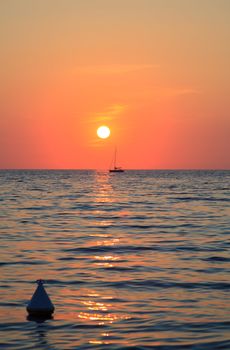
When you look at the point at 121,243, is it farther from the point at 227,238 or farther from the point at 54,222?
the point at 54,222

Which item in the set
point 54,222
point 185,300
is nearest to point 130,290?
point 185,300

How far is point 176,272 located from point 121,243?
800 centimetres

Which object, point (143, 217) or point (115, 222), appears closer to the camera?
point (115, 222)

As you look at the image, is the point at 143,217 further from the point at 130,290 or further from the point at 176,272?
the point at 130,290

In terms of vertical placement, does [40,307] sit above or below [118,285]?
below

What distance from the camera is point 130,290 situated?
52.3ft

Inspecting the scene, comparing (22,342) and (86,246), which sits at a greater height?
(86,246)

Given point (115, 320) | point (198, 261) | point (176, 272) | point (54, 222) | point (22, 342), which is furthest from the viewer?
point (54, 222)

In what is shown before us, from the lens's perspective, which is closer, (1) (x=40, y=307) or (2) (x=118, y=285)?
(1) (x=40, y=307)

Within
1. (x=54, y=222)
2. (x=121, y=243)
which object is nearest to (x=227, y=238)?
(x=121, y=243)

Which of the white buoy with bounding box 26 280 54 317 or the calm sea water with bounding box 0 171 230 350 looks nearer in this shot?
the calm sea water with bounding box 0 171 230 350

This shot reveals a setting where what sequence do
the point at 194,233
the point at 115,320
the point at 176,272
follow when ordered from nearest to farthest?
the point at 115,320
the point at 176,272
the point at 194,233

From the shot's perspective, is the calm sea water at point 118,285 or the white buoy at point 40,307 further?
the white buoy at point 40,307

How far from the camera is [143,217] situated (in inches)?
1590
